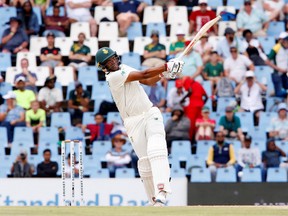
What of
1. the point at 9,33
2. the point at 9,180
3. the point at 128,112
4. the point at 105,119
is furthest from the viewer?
the point at 9,33

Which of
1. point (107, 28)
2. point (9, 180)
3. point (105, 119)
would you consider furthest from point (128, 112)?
point (107, 28)

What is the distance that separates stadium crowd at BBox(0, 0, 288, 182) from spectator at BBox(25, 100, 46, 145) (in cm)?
2

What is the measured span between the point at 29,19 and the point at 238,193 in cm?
588

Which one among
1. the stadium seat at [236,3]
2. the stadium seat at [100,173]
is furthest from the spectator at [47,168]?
the stadium seat at [236,3]

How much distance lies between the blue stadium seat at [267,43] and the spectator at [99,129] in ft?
12.0

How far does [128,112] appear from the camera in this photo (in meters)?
11.8

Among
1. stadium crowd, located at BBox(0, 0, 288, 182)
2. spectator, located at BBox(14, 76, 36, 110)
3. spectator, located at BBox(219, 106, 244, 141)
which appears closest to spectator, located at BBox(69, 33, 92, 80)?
stadium crowd, located at BBox(0, 0, 288, 182)

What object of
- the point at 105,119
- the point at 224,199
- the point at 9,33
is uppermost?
the point at 9,33

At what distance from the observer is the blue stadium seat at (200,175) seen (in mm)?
16547

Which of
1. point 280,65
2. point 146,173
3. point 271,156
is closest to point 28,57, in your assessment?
point 280,65

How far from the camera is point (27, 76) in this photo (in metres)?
18.7

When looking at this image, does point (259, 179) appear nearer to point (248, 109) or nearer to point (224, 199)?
point (224, 199)

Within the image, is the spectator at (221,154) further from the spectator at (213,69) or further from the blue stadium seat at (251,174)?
the spectator at (213,69)

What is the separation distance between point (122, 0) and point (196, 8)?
141cm
